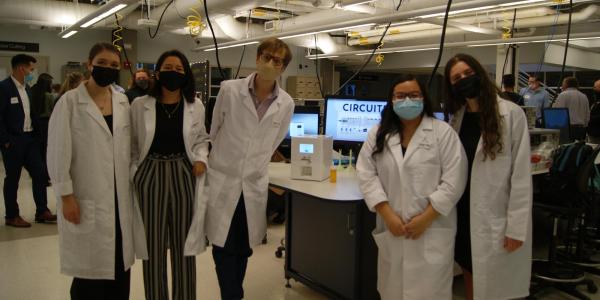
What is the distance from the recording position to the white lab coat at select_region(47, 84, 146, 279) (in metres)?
1.81

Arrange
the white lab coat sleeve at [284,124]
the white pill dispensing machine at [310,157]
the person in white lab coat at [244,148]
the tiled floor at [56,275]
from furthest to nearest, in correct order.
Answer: the tiled floor at [56,275] → the white pill dispensing machine at [310,157] → the white lab coat sleeve at [284,124] → the person in white lab coat at [244,148]

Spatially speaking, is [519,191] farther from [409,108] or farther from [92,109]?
[92,109]

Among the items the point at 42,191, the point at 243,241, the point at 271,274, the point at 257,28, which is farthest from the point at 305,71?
the point at 243,241

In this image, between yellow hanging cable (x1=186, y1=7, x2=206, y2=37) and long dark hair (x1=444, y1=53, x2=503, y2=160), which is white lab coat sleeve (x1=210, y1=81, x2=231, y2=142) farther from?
yellow hanging cable (x1=186, y1=7, x2=206, y2=37)

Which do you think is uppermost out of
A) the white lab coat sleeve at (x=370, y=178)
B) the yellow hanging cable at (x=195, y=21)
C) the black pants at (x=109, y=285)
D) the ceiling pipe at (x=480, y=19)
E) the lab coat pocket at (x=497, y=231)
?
the ceiling pipe at (x=480, y=19)

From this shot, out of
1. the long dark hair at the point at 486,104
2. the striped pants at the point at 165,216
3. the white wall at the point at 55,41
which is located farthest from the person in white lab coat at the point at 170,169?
the white wall at the point at 55,41

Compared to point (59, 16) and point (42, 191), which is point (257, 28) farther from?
point (42, 191)

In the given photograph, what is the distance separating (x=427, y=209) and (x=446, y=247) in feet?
0.57

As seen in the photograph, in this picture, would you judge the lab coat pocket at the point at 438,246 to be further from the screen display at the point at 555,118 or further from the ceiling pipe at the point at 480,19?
the ceiling pipe at the point at 480,19

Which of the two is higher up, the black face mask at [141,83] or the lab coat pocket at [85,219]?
the black face mask at [141,83]

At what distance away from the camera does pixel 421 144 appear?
5.97ft

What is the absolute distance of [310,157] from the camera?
2.58 m

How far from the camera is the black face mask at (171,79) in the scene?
1.98 meters

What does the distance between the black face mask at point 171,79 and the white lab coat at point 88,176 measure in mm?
222
